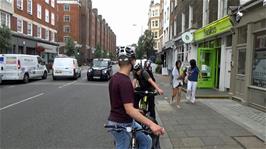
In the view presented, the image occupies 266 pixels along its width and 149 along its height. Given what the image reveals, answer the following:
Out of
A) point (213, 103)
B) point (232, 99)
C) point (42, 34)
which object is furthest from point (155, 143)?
point (42, 34)

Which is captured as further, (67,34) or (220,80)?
(67,34)

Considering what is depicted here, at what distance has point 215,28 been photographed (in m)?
16.2

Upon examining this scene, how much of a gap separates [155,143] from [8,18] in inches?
1250

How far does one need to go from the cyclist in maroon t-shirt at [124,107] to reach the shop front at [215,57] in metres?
11.9

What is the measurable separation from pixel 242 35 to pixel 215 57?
5.40 metres

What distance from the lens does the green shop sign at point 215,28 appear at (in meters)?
14.3

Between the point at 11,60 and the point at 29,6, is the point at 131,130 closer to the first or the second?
the point at 11,60

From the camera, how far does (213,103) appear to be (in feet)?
39.3

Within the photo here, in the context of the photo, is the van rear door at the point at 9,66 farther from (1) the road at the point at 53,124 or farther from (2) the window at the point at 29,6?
(2) the window at the point at 29,6

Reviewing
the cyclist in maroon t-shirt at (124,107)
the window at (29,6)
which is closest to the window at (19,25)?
the window at (29,6)

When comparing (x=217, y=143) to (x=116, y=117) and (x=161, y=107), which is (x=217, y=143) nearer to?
(x=116, y=117)

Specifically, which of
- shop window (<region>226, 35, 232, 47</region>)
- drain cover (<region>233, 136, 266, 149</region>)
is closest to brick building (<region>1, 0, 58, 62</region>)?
shop window (<region>226, 35, 232, 47</region>)

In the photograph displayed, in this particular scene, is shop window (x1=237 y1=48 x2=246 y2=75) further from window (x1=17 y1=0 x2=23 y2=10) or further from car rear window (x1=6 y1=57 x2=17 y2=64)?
window (x1=17 y1=0 x2=23 y2=10)

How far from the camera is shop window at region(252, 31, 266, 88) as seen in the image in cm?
1030
